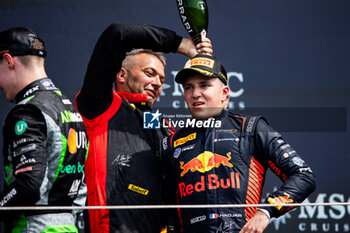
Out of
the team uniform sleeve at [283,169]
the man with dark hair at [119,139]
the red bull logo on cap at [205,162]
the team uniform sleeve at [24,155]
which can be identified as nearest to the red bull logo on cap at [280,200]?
the team uniform sleeve at [283,169]

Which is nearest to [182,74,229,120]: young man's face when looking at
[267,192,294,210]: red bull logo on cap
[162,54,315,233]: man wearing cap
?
[162,54,315,233]: man wearing cap

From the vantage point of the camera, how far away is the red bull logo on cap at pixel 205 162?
1988 millimetres

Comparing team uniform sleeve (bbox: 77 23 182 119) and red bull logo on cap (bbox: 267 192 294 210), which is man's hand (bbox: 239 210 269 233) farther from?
team uniform sleeve (bbox: 77 23 182 119)

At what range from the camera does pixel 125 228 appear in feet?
6.86

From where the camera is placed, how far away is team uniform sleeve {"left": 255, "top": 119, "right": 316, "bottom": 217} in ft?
6.16

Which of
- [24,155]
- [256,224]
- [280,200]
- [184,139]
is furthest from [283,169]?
[24,155]

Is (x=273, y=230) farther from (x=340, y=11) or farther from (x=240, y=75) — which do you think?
(x=340, y=11)

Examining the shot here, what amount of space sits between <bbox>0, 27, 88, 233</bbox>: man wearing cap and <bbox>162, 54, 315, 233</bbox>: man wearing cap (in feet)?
1.25

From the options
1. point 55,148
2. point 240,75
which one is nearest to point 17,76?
point 55,148

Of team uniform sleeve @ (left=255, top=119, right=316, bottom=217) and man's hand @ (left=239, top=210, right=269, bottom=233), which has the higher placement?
team uniform sleeve @ (left=255, top=119, right=316, bottom=217)

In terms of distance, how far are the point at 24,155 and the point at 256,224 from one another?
79 cm

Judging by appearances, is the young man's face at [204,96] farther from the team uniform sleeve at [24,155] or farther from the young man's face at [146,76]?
the team uniform sleeve at [24,155]

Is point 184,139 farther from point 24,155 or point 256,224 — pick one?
point 24,155

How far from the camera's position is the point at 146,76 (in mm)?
2400
